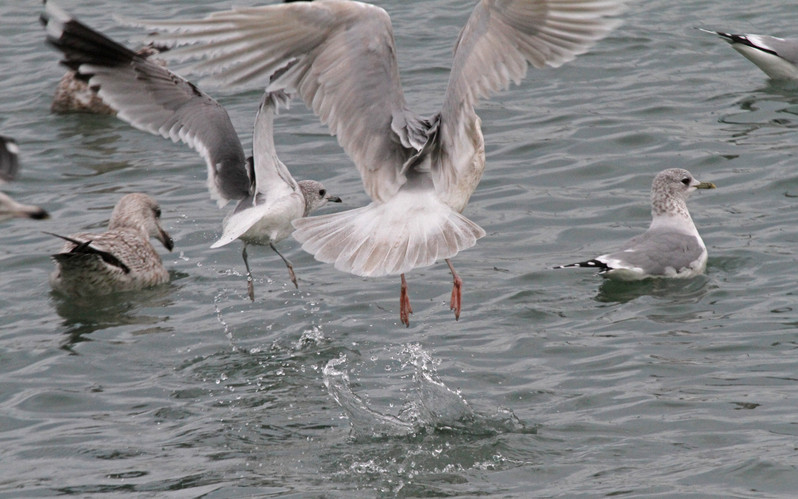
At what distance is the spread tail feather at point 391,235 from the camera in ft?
20.2

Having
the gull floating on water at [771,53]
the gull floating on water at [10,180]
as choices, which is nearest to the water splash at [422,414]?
the gull floating on water at [10,180]

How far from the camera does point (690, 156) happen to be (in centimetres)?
1027

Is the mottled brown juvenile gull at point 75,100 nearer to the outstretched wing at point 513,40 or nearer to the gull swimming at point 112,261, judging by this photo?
the gull swimming at point 112,261

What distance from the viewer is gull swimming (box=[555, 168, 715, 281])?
796 centimetres

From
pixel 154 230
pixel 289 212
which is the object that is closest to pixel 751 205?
pixel 289 212

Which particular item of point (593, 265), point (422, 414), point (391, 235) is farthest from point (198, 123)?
point (422, 414)

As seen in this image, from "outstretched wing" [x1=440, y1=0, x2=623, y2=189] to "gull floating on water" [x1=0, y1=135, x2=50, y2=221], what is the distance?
2.15m

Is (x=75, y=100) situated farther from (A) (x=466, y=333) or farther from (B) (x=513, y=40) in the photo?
(B) (x=513, y=40)

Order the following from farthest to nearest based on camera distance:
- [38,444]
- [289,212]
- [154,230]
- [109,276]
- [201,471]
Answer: [154,230] < [109,276] < [289,212] < [38,444] < [201,471]

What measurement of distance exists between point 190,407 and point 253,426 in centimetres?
49

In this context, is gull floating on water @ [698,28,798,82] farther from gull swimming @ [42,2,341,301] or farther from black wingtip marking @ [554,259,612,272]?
gull swimming @ [42,2,341,301]

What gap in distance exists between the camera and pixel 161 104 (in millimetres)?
8188

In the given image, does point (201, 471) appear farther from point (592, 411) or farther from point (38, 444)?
point (592, 411)

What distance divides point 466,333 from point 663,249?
5.11 ft
